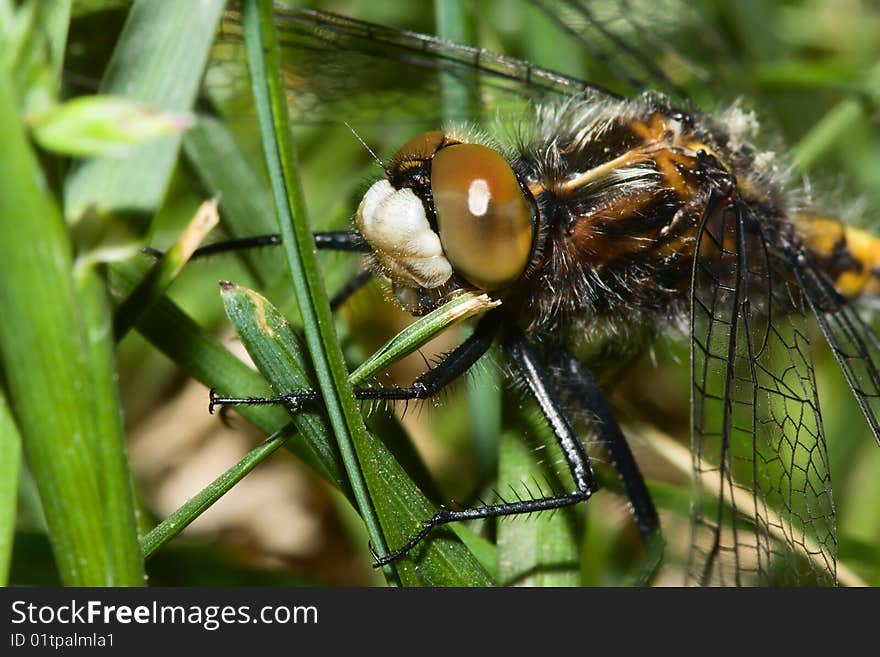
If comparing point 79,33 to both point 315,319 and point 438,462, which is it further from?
point 438,462

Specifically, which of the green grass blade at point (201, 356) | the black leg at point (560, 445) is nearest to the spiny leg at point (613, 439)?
the black leg at point (560, 445)

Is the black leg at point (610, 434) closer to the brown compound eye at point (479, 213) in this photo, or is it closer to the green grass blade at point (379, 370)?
the brown compound eye at point (479, 213)

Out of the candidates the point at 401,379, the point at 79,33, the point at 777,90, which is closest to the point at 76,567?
→ the point at 79,33

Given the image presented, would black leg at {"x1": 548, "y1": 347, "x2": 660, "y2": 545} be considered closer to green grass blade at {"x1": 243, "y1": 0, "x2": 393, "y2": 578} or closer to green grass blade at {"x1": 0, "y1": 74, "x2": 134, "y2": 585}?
green grass blade at {"x1": 243, "y1": 0, "x2": 393, "y2": 578}

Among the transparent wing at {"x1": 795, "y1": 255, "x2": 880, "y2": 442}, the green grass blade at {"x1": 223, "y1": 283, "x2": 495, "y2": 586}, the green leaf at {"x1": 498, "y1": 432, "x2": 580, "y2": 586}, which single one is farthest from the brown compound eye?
the transparent wing at {"x1": 795, "y1": 255, "x2": 880, "y2": 442}

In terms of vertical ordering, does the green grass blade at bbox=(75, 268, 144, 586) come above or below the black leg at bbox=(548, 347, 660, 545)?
below

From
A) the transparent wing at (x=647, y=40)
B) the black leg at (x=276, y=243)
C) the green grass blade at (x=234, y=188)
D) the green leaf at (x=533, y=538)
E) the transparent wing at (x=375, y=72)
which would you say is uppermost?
the transparent wing at (x=647, y=40)
